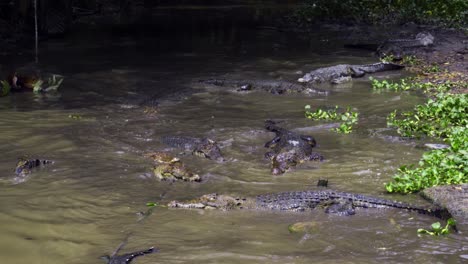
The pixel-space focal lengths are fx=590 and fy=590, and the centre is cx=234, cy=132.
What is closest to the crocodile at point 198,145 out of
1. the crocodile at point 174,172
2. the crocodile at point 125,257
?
the crocodile at point 174,172

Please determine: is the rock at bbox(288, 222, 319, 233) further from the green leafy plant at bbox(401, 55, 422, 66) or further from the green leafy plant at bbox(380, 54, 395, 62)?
the green leafy plant at bbox(380, 54, 395, 62)

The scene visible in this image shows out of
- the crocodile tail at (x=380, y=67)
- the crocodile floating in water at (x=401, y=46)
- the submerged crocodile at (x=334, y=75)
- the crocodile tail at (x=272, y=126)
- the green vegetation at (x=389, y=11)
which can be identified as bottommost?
the crocodile tail at (x=272, y=126)

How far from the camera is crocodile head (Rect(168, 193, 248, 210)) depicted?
19.8ft

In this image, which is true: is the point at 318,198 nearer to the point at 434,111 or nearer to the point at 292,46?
the point at 434,111

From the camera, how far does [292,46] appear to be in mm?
19266

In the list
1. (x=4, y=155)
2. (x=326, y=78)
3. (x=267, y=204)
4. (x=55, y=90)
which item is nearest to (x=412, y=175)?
(x=267, y=204)

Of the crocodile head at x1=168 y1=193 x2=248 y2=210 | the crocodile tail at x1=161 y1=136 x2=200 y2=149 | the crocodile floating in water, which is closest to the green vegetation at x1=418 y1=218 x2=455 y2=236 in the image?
the crocodile head at x1=168 y1=193 x2=248 y2=210

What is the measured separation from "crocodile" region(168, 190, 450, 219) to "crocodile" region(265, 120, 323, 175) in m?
1.23

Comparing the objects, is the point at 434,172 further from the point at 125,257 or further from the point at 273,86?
the point at 273,86

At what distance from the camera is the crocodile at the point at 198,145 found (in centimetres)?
783

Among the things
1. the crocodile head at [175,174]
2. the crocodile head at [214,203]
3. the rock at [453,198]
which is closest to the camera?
the rock at [453,198]

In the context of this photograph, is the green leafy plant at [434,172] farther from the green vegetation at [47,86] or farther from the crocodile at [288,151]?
the green vegetation at [47,86]

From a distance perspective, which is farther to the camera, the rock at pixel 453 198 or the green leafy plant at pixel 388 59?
the green leafy plant at pixel 388 59

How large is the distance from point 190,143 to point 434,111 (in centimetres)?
407
